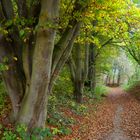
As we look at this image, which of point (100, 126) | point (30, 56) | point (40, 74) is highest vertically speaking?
point (30, 56)

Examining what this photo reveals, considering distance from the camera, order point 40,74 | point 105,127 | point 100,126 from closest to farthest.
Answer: point 40,74, point 105,127, point 100,126

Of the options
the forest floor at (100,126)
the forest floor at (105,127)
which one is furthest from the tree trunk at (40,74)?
the forest floor at (105,127)

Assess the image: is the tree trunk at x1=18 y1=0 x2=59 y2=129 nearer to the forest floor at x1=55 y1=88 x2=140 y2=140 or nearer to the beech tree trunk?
the beech tree trunk

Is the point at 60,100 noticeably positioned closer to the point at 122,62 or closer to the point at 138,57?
the point at 138,57

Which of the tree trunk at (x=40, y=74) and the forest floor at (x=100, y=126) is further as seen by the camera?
the forest floor at (x=100, y=126)

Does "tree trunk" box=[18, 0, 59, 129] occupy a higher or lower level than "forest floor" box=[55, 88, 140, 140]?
higher

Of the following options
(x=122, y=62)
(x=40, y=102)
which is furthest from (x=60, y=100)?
(x=122, y=62)

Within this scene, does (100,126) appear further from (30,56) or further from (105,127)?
(30,56)

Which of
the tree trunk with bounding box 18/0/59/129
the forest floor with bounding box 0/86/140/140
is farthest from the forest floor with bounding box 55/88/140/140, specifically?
the tree trunk with bounding box 18/0/59/129

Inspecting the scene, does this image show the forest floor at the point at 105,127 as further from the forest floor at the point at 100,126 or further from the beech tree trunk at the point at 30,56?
the beech tree trunk at the point at 30,56

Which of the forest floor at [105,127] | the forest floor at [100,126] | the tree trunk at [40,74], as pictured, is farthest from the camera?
the forest floor at [105,127]

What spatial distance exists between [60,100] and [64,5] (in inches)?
201

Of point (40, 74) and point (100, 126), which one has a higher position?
point (40, 74)

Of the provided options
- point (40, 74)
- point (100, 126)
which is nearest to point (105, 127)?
point (100, 126)
